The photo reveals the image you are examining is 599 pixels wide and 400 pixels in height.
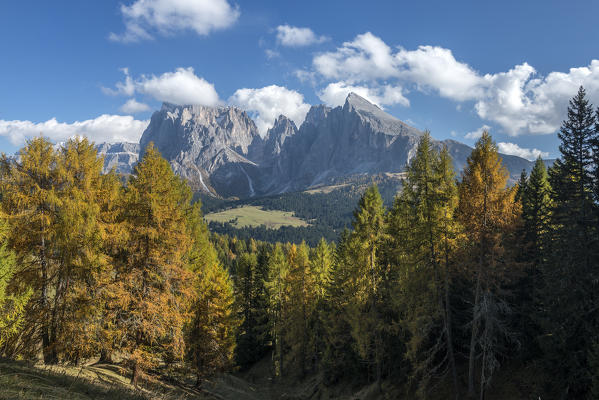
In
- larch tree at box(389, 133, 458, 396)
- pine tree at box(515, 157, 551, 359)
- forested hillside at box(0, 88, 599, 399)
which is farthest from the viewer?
pine tree at box(515, 157, 551, 359)

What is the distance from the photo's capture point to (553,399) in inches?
602

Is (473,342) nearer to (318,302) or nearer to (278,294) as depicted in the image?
(318,302)

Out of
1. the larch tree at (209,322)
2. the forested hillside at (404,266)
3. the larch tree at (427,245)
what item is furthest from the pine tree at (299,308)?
the larch tree at (427,245)

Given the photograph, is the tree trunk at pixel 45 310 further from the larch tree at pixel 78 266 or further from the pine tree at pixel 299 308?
the pine tree at pixel 299 308

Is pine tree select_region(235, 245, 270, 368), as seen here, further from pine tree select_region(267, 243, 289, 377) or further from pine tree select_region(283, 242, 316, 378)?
pine tree select_region(283, 242, 316, 378)

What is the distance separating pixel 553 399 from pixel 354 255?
12.2m

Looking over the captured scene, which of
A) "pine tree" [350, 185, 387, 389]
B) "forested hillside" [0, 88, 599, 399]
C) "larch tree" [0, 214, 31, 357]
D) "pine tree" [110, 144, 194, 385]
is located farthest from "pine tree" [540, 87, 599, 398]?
"larch tree" [0, 214, 31, 357]

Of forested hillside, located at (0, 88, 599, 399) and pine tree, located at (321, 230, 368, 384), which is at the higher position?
forested hillside, located at (0, 88, 599, 399)

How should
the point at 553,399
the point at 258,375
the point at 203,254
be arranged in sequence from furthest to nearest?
the point at 258,375 → the point at 203,254 → the point at 553,399

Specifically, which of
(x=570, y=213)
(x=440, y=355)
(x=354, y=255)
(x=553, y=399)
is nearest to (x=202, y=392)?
(x=354, y=255)

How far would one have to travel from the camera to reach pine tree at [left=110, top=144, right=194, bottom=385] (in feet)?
49.7

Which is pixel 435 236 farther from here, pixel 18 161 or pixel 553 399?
pixel 18 161

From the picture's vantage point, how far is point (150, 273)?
1562cm

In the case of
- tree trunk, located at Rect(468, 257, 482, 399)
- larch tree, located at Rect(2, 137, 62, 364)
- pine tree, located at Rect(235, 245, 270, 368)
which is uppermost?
larch tree, located at Rect(2, 137, 62, 364)
